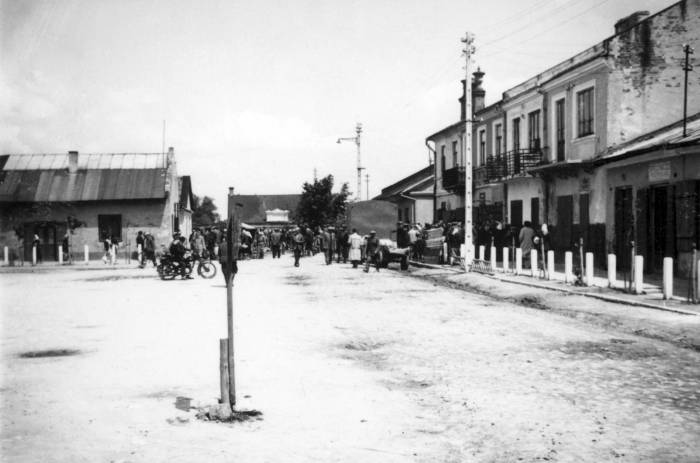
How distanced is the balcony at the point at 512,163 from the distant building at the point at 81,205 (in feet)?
61.2

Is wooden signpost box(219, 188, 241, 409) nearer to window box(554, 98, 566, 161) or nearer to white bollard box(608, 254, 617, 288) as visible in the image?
white bollard box(608, 254, 617, 288)

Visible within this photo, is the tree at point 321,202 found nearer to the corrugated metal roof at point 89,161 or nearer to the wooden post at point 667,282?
the corrugated metal roof at point 89,161

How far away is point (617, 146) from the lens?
21469mm

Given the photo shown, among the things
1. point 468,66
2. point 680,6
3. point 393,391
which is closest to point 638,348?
point 393,391

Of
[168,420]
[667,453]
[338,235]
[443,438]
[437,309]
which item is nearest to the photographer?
[667,453]

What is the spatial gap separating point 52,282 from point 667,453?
817 inches

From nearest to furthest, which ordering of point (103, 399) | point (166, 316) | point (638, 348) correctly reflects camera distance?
point (103, 399) → point (638, 348) → point (166, 316)

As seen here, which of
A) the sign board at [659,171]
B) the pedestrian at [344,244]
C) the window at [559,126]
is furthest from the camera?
the pedestrian at [344,244]

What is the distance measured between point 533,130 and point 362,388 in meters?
23.5

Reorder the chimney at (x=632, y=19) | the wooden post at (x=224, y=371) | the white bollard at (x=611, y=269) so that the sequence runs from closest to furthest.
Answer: the wooden post at (x=224, y=371)
the white bollard at (x=611, y=269)
the chimney at (x=632, y=19)

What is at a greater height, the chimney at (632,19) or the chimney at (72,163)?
the chimney at (632,19)

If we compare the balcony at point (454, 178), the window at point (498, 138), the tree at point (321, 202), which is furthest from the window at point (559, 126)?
the tree at point (321, 202)

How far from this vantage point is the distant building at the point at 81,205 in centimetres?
3784

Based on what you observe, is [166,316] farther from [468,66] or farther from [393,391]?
[468,66]
